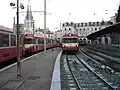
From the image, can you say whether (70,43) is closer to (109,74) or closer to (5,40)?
(5,40)

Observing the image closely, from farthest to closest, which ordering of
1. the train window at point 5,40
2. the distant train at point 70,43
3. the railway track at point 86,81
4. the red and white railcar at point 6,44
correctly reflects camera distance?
the distant train at point 70,43
the train window at point 5,40
the red and white railcar at point 6,44
the railway track at point 86,81

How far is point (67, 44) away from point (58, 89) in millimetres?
29889

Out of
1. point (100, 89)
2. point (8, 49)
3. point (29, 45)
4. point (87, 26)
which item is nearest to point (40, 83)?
point (100, 89)

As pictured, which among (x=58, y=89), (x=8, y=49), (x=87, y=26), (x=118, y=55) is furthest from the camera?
(x=87, y=26)

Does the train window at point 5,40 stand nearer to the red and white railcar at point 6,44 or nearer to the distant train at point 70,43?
the red and white railcar at point 6,44

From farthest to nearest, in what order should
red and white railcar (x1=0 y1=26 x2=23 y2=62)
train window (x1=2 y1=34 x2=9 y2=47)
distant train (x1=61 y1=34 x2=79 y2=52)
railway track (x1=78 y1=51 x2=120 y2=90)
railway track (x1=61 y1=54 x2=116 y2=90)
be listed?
distant train (x1=61 y1=34 x2=79 y2=52) → train window (x1=2 y1=34 x2=9 y2=47) → red and white railcar (x1=0 y1=26 x2=23 y2=62) → railway track (x1=78 y1=51 x2=120 y2=90) → railway track (x1=61 y1=54 x2=116 y2=90)

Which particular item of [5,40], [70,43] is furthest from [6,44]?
[70,43]

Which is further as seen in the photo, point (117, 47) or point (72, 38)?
point (72, 38)

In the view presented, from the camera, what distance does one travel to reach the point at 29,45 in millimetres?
40062

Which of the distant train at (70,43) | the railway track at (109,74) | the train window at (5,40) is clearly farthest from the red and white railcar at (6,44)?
the distant train at (70,43)

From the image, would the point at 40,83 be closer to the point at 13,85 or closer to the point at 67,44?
the point at 13,85

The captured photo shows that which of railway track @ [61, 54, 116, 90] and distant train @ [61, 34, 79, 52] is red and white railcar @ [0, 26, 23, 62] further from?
distant train @ [61, 34, 79, 52]

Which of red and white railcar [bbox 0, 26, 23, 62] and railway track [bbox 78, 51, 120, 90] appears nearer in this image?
railway track [bbox 78, 51, 120, 90]

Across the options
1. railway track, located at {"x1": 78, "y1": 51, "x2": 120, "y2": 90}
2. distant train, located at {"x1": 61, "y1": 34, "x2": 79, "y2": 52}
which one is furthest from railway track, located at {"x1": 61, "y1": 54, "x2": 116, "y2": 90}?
distant train, located at {"x1": 61, "y1": 34, "x2": 79, "y2": 52}
